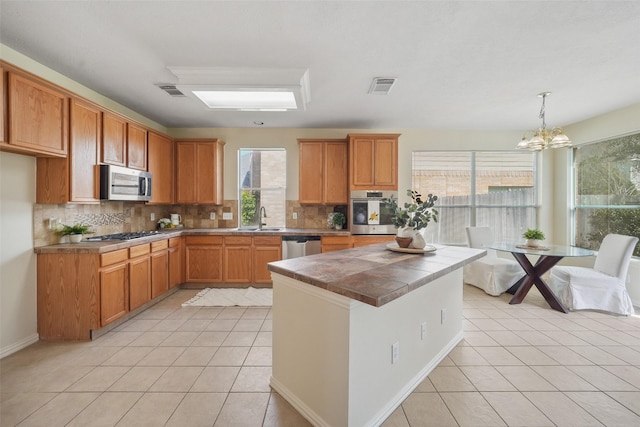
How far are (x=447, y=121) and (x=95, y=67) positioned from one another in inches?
187

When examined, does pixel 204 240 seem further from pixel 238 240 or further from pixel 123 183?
pixel 123 183

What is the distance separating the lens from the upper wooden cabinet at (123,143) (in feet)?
10.0

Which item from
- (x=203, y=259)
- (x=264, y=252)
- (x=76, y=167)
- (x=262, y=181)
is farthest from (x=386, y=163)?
(x=76, y=167)

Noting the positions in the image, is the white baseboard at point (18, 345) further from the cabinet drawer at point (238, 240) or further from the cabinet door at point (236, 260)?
the cabinet drawer at point (238, 240)

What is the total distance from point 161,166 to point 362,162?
320 cm

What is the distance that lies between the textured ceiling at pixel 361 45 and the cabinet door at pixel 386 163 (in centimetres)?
89

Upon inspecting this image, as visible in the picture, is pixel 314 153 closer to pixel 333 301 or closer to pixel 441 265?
pixel 441 265

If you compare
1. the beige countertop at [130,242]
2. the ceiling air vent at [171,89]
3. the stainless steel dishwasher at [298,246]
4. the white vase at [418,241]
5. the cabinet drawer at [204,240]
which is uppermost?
the ceiling air vent at [171,89]

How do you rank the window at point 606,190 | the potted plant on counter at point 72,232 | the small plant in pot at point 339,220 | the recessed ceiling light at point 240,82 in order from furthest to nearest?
the small plant in pot at point 339,220
the window at point 606,190
the potted plant on counter at point 72,232
the recessed ceiling light at point 240,82

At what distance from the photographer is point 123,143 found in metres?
3.31

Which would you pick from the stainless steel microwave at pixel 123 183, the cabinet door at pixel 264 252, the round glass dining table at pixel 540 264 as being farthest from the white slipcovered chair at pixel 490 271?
the stainless steel microwave at pixel 123 183

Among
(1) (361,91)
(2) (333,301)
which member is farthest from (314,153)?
(2) (333,301)

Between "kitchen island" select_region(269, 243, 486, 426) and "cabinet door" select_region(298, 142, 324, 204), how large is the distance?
2.48 m

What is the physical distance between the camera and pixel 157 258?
11.5 feet
